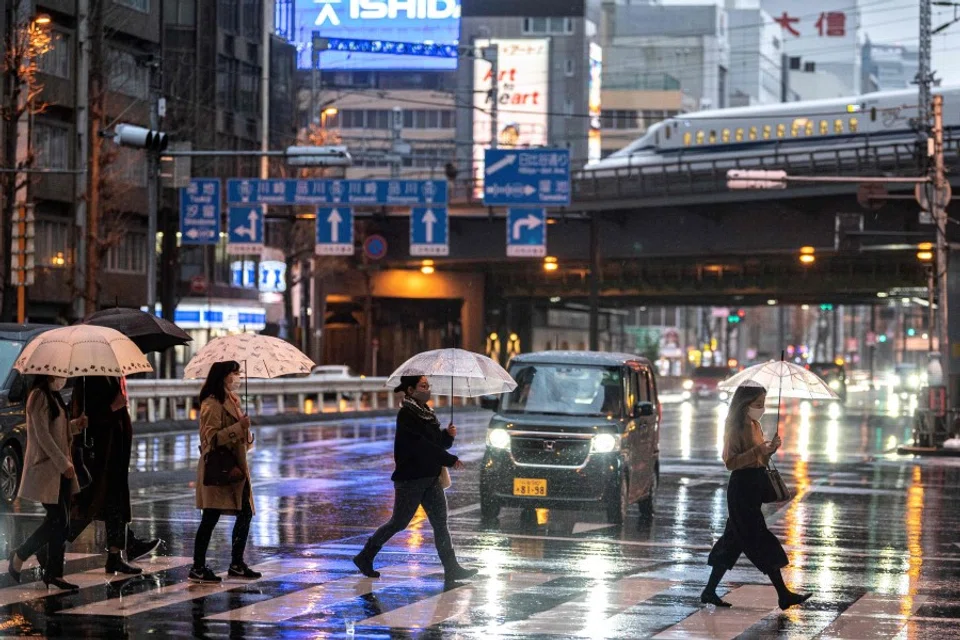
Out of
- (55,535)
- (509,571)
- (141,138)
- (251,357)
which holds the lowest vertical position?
(509,571)

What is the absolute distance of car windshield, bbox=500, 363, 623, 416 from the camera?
18.2 m

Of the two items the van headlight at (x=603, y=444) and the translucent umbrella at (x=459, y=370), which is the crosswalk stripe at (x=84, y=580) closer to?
the translucent umbrella at (x=459, y=370)

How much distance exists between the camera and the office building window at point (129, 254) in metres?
57.3

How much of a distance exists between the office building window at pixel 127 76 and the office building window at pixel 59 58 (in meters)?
1.82

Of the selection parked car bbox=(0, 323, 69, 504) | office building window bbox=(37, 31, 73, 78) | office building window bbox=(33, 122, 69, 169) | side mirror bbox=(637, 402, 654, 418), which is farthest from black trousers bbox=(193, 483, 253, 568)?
office building window bbox=(37, 31, 73, 78)

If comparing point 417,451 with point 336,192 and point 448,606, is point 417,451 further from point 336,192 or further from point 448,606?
point 336,192

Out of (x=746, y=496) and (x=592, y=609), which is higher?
(x=746, y=496)

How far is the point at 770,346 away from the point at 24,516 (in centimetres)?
14595

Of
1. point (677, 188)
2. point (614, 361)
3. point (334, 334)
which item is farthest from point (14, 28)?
point (334, 334)

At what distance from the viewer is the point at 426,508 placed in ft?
Result: 42.5

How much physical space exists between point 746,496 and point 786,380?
177 cm

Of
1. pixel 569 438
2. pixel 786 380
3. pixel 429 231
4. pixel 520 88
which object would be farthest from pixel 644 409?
pixel 520 88

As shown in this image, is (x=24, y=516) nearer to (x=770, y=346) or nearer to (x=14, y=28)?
(x=14, y=28)

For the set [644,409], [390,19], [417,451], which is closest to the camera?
[417,451]
